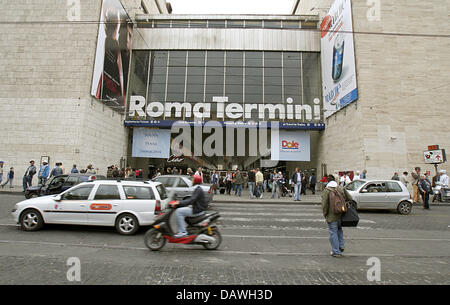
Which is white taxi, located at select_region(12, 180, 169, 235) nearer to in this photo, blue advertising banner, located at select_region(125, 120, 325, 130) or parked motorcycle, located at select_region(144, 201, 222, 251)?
parked motorcycle, located at select_region(144, 201, 222, 251)

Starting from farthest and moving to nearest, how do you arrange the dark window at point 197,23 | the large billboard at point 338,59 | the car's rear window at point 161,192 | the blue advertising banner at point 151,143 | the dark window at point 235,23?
the dark window at point 197,23 < the dark window at point 235,23 < the blue advertising banner at point 151,143 < the large billboard at point 338,59 < the car's rear window at point 161,192

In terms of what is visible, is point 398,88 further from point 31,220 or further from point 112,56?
point 112,56

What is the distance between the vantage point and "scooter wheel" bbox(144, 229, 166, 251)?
5.15 meters

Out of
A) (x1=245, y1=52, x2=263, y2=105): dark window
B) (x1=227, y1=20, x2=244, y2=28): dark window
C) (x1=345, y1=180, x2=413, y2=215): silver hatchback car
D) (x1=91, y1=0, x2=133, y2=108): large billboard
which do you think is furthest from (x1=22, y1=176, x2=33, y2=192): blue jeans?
(x1=227, y1=20, x2=244, y2=28): dark window

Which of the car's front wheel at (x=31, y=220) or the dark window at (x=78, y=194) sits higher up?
the dark window at (x=78, y=194)

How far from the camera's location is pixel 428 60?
711 inches

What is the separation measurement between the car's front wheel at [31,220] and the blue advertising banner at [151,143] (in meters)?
17.0

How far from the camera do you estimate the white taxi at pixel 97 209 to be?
644cm

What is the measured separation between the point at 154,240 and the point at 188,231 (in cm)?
76

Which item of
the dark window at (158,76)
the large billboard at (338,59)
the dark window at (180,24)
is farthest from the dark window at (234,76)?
the large billboard at (338,59)

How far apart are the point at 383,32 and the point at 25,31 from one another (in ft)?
93.1

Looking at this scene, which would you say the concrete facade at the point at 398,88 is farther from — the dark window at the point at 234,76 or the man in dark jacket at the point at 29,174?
the man in dark jacket at the point at 29,174

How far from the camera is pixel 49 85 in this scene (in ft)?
59.3
